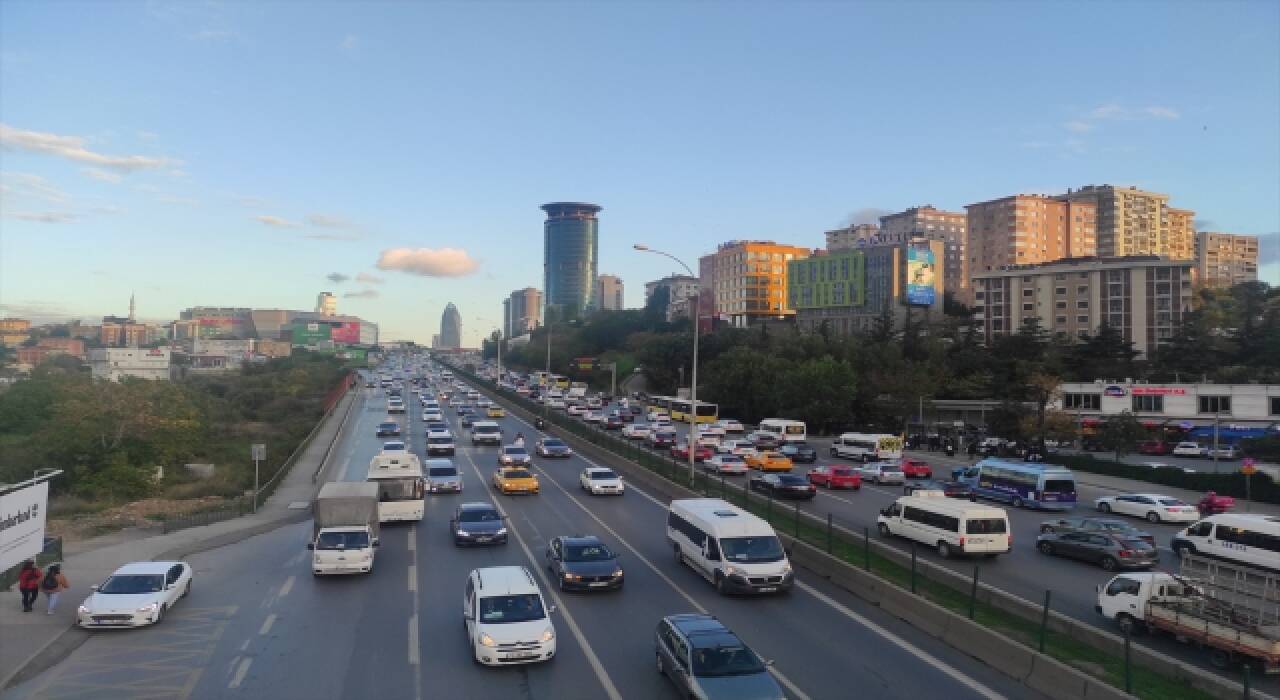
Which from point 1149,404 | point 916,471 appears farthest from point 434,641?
point 1149,404

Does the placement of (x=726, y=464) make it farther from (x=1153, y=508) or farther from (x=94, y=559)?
(x=94, y=559)

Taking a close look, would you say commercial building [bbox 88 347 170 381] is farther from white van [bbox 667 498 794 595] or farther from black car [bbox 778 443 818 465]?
white van [bbox 667 498 794 595]

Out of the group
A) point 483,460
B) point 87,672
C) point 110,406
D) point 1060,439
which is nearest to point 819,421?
point 1060,439

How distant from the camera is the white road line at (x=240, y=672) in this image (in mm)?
13211

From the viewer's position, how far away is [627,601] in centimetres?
1858

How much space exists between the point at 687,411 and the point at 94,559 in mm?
62097

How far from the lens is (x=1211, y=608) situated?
49.3ft

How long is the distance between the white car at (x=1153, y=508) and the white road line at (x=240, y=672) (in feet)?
110

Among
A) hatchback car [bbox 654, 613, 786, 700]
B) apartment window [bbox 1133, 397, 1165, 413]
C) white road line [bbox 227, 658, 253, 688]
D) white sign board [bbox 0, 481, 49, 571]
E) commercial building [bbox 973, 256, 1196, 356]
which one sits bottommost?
white road line [bbox 227, 658, 253, 688]

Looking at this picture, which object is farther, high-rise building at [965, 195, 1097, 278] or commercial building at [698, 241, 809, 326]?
commercial building at [698, 241, 809, 326]

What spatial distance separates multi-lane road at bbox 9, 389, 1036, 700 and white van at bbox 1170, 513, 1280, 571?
12.9m

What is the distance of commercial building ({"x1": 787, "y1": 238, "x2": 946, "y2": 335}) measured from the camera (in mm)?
132875

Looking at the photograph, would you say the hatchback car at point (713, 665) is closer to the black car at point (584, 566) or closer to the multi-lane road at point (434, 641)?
the multi-lane road at point (434, 641)

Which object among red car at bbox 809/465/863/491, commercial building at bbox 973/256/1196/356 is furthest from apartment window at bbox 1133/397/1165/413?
red car at bbox 809/465/863/491
